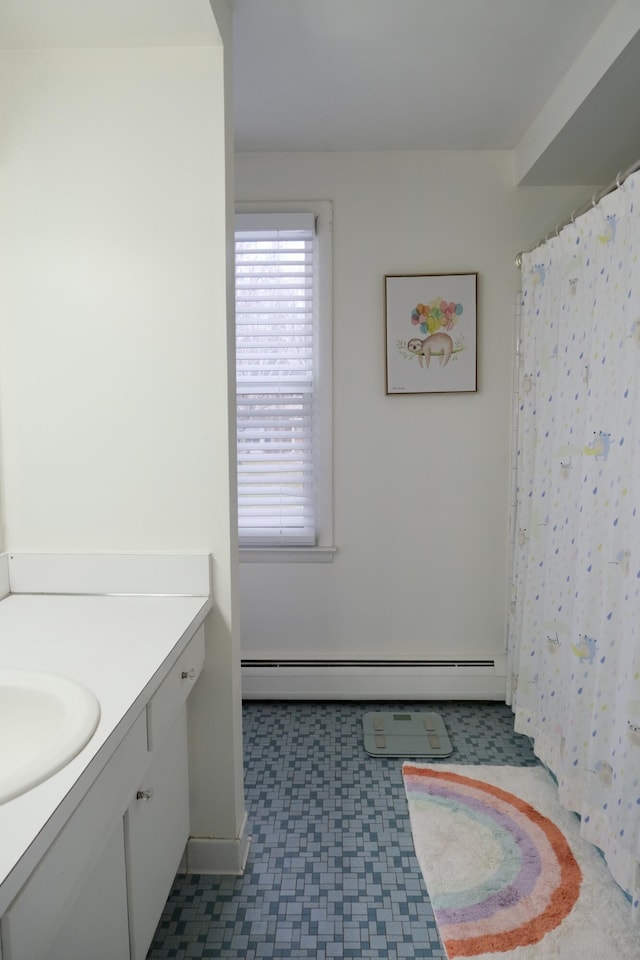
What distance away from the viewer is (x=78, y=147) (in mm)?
1844

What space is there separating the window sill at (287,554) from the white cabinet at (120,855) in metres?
1.26

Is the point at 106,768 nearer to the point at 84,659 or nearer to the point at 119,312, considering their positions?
the point at 84,659

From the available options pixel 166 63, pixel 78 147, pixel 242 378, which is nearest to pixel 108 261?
pixel 78 147

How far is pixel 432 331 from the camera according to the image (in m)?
3.05

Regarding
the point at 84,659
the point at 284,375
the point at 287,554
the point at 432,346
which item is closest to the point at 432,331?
the point at 432,346

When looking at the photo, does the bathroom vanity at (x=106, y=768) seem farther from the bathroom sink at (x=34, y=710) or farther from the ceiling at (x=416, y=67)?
the ceiling at (x=416, y=67)

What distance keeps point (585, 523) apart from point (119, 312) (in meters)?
1.54

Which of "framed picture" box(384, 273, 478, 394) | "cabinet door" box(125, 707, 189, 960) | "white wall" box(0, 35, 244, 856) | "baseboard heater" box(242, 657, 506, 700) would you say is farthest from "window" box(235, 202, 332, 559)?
"cabinet door" box(125, 707, 189, 960)

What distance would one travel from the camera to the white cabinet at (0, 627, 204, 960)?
0.91m

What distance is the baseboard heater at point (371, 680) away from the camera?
125 inches

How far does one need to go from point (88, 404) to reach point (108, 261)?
397 mm

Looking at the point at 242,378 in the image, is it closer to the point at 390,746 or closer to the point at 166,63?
the point at 166,63

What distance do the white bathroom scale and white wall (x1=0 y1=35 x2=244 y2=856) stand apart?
1.01 meters

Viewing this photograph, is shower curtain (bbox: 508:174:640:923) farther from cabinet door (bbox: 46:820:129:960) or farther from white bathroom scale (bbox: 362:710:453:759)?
cabinet door (bbox: 46:820:129:960)
